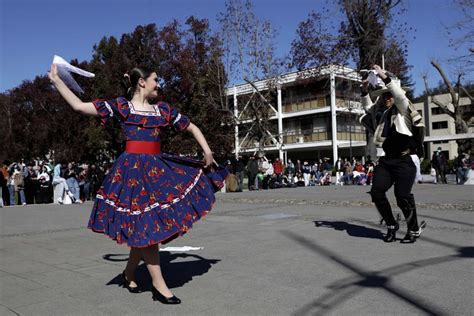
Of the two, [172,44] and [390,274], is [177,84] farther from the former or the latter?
[390,274]

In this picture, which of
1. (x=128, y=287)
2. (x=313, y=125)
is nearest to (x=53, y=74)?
(x=128, y=287)

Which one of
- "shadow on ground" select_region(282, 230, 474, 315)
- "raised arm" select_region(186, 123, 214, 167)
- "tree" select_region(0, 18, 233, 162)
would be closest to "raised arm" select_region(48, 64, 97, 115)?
"raised arm" select_region(186, 123, 214, 167)

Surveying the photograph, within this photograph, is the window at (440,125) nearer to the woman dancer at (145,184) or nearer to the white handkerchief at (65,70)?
the woman dancer at (145,184)

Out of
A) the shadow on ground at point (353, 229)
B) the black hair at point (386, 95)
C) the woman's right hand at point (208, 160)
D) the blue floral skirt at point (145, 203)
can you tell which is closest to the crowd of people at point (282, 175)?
the shadow on ground at point (353, 229)

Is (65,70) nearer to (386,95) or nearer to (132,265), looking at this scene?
(132,265)

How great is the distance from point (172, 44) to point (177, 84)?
9.32ft

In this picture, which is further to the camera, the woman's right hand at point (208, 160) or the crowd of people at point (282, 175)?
the crowd of people at point (282, 175)

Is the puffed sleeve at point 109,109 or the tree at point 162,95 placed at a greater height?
the tree at point 162,95

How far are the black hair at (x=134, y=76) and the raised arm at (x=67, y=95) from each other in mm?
462

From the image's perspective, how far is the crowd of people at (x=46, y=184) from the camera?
1702 cm

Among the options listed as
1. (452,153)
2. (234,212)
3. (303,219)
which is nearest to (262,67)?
(234,212)

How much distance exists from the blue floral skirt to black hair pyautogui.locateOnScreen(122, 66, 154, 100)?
615 millimetres

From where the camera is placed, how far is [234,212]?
11250 mm

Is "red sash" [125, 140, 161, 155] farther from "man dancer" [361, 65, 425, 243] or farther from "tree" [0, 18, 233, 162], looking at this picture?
"tree" [0, 18, 233, 162]
